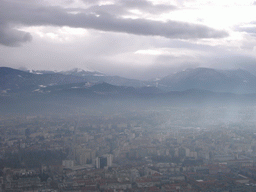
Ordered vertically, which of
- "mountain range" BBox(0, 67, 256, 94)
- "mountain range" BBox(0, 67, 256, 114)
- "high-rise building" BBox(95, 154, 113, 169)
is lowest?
"high-rise building" BBox(95, 154, 113, 169)

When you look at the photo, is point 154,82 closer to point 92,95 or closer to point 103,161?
point 92,95

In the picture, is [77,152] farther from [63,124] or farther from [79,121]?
[79,121]

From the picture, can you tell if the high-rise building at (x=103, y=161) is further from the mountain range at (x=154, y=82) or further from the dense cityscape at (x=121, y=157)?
the mountain range at (x=154, y=82)

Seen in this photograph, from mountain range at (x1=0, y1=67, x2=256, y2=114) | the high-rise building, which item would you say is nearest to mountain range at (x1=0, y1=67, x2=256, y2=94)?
mountain range at (x1=0, y1=67, x2=256, y2=114)

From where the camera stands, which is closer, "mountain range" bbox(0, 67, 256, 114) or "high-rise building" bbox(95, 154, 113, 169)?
"high-rise building" bbox(95, 154, 113, 169)

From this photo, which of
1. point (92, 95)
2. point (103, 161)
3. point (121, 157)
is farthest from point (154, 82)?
point (103, 161)

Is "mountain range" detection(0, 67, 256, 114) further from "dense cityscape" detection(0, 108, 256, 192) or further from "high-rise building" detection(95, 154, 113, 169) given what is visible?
"high-rise building" detection(95, 154, 113, 169)

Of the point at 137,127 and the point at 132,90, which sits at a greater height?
the point at 132,90

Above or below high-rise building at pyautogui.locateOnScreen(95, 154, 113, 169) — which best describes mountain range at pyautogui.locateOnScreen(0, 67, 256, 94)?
above

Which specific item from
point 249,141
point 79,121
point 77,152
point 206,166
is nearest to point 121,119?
point 79,121
